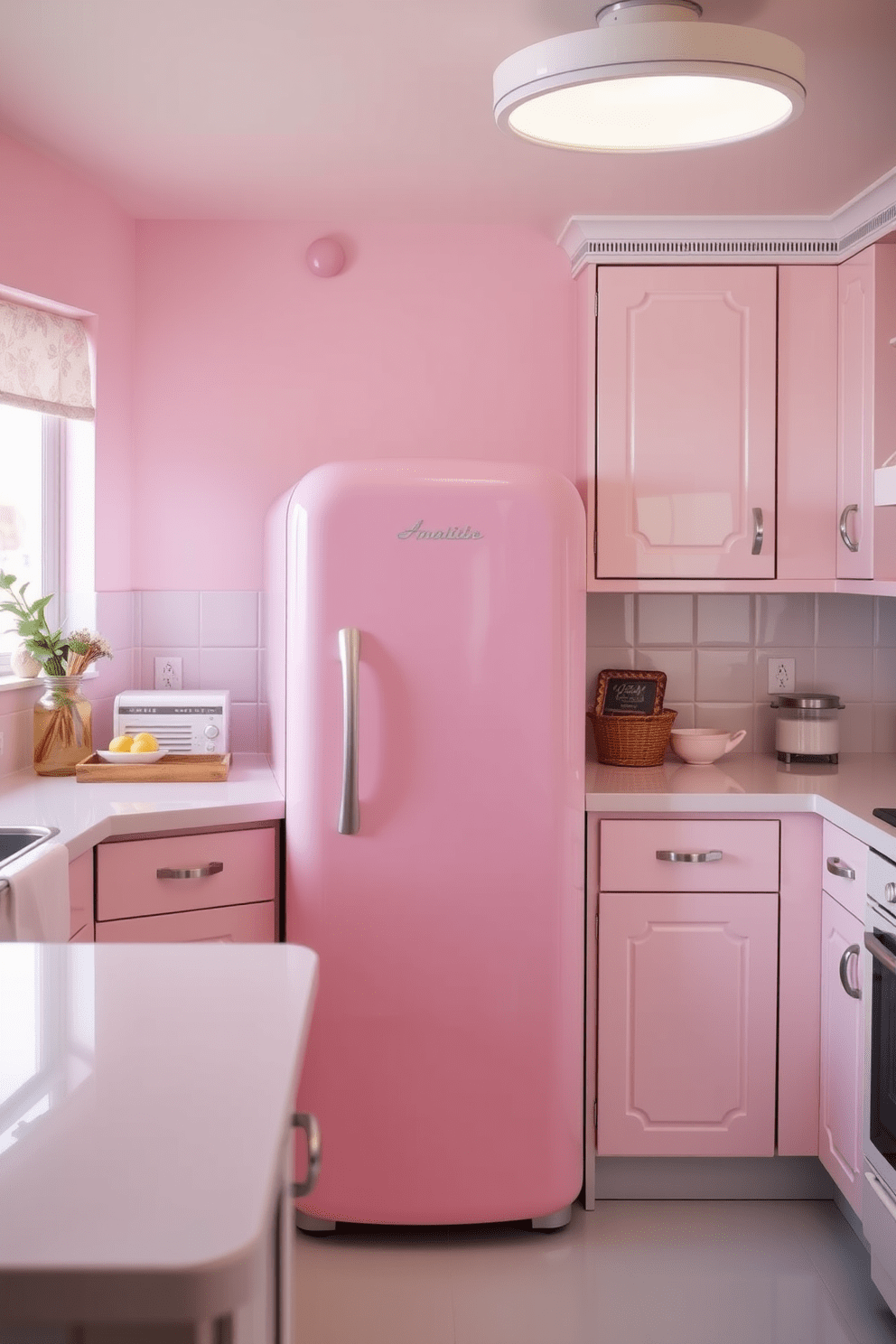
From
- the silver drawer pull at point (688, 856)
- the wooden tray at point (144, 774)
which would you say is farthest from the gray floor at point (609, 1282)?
the wooden tray at point (144, 774)

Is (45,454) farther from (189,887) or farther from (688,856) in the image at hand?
(688,856)

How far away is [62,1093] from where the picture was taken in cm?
92

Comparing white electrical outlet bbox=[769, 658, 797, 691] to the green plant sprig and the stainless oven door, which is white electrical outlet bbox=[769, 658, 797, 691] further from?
the green plant sprig

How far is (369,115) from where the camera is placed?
2.46 m

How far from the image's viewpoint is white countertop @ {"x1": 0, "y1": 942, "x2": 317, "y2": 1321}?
2.26ft

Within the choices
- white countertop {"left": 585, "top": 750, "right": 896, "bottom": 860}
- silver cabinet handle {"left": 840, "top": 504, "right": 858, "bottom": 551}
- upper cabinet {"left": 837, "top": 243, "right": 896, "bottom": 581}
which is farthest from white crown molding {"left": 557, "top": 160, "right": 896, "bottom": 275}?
white countertop {"left": 585, "top": 750, "right": 896, "bottom": 860}

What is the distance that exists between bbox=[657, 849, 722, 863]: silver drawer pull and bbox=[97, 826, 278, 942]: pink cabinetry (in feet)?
2.85

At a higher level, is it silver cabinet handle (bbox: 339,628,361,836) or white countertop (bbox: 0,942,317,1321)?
silver cabinet handle (bbox: 339,628,361,836)

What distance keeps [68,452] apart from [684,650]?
5.67 feet

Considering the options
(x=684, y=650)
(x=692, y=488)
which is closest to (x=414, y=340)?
(x=692, y=488)

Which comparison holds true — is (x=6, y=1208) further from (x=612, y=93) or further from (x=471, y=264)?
(x=471, y=264)

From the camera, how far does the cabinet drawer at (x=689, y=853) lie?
2732 millimetres

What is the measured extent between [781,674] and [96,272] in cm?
210

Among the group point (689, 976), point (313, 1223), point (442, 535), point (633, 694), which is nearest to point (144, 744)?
point (442, 535)
